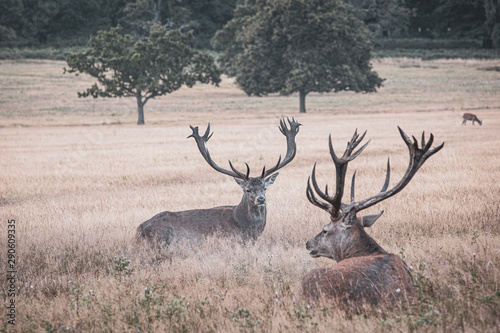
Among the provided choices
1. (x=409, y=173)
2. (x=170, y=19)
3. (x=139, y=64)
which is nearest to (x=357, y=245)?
(x=409, y=173)

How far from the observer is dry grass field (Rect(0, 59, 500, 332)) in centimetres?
471

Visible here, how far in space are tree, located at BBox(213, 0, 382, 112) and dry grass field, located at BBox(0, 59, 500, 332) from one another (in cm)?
2179

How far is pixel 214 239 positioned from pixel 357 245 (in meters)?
3.04

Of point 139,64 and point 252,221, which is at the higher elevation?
point 139,64

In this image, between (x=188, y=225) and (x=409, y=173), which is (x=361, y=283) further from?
(x=188, y=225)

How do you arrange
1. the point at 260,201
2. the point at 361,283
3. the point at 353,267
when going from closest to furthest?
the point at 361,283, the point at 353,267, the point at 260,201

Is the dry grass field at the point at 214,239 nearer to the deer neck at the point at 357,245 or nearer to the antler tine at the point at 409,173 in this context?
the deer neck at the point at 357,245

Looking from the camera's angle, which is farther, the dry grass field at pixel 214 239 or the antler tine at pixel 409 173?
the antler tine at pixel 409 173

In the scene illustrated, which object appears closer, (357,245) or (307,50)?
(357,245)

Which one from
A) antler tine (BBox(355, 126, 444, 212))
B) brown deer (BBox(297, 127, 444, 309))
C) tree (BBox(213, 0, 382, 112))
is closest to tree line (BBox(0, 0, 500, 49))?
tree (BBox(213, 0, 382, 112))

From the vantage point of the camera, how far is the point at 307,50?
2048 inches

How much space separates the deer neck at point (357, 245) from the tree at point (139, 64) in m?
36.7

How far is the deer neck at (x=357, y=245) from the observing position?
5305 mm

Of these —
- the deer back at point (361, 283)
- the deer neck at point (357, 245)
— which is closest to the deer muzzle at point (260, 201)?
the deer neck at point (357, 245)
